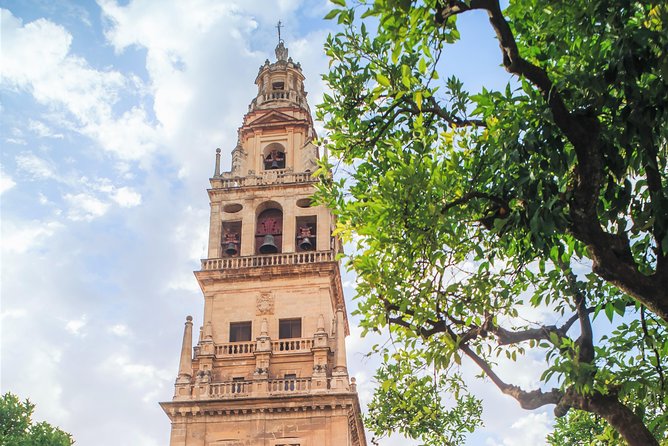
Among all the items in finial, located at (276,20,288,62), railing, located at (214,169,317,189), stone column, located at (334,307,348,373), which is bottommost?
stone column, located at (334,307,348,373)

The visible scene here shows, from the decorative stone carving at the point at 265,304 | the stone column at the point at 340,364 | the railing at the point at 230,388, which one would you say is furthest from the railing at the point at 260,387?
the decorative stone carving at the point at 265,304

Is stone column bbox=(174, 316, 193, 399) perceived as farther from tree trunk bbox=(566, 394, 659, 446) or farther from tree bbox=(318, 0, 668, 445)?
tree trunk bbox=(566, 394, 659, 446)

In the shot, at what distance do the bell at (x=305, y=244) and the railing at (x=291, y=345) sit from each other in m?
5.34

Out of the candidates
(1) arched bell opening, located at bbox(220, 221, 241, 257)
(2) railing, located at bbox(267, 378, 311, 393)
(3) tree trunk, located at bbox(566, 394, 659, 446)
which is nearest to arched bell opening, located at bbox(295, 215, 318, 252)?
(1) arched bell opening, located at bbox(220, 221, 241, 257)

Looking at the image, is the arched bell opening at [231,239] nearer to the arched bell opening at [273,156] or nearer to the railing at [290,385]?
the arched bell opening at [273,156]

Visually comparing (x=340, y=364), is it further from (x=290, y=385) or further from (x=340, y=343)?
(x=290, y=385)

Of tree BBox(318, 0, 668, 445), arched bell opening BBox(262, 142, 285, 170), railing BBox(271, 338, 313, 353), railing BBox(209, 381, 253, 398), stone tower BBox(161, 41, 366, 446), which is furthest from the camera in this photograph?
arched bell opening BBox(262, 142, 285, 170)

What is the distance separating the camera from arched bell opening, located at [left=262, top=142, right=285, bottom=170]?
45.1 meters

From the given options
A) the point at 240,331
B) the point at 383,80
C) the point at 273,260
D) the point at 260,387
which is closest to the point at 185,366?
the point at 240,331

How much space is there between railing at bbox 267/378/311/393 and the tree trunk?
2407 cm

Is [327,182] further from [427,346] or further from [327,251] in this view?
[327,251]

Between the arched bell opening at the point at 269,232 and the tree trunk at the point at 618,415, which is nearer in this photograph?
the tree trunk at the point at 618,415

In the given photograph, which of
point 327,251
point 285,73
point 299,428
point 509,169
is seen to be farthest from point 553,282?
point 285,73

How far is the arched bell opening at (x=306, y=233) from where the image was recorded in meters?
40.8
